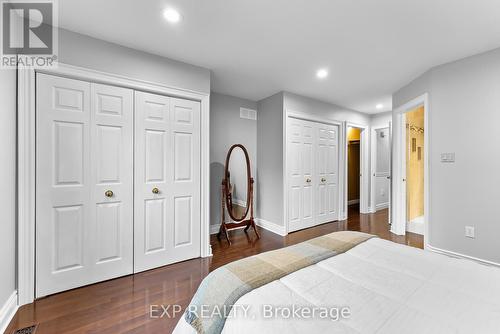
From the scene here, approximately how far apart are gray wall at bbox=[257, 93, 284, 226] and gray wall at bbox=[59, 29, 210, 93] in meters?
1.43

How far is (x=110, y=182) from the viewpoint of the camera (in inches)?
86.4

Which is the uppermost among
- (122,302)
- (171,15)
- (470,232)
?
(171,15)

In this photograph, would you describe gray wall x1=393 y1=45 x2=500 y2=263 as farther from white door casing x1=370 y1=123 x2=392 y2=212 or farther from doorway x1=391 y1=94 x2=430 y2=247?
white door casing x1=370 y1=123 x2=392 y2=212

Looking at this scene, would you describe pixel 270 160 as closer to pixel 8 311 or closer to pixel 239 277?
pixel 239 277

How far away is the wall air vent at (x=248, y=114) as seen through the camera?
3.97m

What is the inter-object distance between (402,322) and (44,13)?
10.0ft

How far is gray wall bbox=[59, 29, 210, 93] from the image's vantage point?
6.50ft

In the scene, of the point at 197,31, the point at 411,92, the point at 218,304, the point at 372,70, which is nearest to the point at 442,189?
the point at 411,92

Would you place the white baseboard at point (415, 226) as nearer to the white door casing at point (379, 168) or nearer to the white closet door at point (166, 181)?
the white door casing at point (379, 168)

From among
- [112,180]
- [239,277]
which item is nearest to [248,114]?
[112,180]

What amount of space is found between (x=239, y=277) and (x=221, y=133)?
9.49 feet

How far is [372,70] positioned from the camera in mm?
2844

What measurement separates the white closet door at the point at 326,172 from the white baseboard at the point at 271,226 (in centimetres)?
94

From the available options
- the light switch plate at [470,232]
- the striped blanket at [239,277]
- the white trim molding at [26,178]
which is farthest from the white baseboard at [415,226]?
the white trim molding at [26,178]
